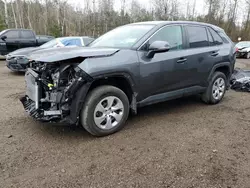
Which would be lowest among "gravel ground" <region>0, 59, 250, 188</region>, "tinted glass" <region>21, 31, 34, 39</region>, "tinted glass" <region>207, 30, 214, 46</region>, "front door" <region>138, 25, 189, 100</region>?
"gravel ground" <region>0, 59, 250, 188</region>

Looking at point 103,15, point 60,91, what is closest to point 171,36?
point 60,91

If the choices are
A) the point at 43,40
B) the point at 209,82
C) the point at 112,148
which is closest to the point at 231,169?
the point at 112,148

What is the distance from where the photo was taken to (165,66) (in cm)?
405

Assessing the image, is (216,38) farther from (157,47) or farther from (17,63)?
(17,63)

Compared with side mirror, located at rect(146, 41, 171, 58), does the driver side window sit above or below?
above

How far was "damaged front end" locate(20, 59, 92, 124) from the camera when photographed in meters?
3.16

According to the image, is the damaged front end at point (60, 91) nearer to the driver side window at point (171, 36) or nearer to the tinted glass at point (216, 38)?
the driver side window at point (171, 36)

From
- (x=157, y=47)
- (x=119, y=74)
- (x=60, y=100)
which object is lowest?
(x=60, y=100)

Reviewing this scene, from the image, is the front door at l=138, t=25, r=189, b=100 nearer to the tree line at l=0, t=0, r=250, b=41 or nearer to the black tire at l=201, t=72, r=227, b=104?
the black tire at l=201, t=72, r=227, b=104

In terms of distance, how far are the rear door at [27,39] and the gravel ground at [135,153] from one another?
9242 millimetres

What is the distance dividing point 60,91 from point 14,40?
10.9 metres

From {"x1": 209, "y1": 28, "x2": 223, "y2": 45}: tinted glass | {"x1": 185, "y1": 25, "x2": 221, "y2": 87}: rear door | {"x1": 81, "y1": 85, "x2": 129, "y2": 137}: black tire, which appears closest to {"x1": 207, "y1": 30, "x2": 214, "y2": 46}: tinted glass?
{"x1": 185, "y1": 25, "x2": 221, "y2": 87}: rear door

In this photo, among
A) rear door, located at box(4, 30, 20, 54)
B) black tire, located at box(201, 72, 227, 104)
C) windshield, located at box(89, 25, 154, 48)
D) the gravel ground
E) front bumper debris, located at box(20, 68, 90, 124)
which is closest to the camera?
the gravel ground

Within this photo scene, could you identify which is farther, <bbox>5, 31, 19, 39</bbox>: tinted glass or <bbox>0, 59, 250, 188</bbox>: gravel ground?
<bbox>5, 31, 19, 39</bbox>: tinted glass
